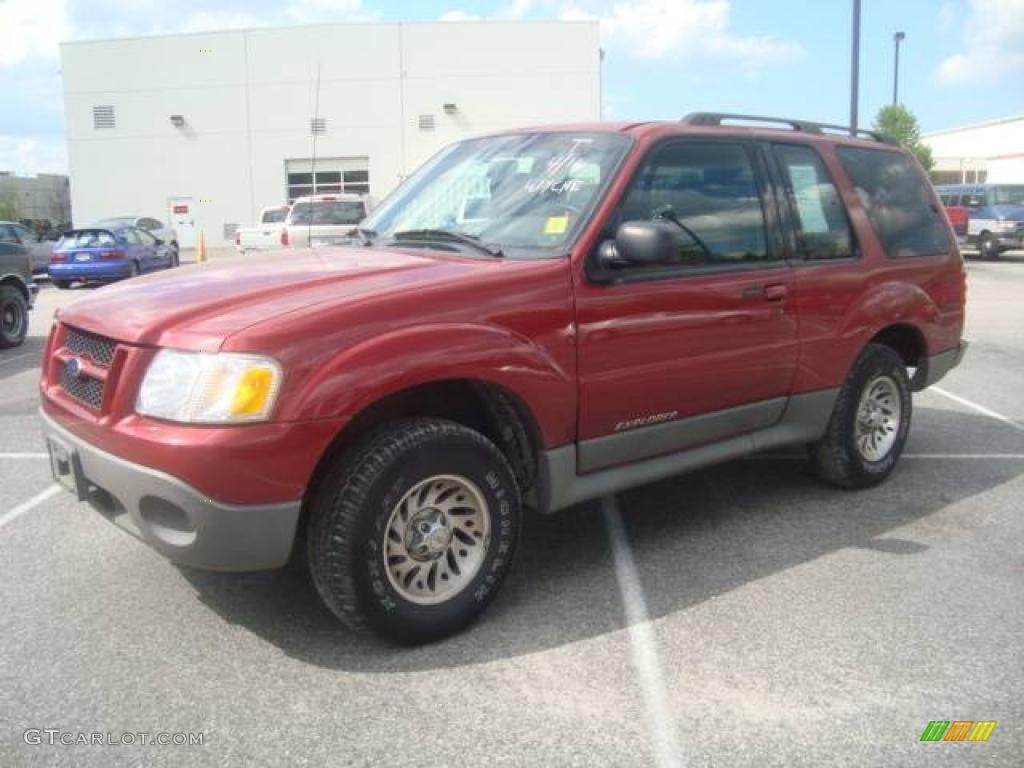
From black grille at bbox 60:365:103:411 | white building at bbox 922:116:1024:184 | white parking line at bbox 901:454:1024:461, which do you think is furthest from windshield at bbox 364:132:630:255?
white building at bbox 922:116:1024:184

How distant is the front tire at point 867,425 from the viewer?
5.09m

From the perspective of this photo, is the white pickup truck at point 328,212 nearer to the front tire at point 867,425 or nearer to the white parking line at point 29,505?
the white parking line at point 29,505

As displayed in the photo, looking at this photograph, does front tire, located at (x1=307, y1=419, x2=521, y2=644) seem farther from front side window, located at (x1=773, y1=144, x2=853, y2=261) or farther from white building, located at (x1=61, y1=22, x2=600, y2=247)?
white building, located at (x1=61, y1=22, x2=600, y2=247)

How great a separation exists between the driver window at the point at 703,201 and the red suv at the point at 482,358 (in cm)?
1

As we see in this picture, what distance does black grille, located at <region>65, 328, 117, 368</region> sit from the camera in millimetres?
3340

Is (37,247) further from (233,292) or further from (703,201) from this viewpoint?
(703,201)

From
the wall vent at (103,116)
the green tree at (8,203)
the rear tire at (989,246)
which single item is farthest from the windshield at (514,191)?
the green tree at (8,203)

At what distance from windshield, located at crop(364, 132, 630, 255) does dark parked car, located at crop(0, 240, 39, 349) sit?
8179mm

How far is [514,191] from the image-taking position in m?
4.12

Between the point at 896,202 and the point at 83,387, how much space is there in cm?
438

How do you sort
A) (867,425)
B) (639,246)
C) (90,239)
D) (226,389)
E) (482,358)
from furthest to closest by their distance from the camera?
(90,239) < (867,425) < (639,246) < (482,358) < (226,389)

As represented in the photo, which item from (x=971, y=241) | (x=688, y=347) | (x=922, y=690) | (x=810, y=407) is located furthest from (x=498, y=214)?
(x=971, y=241)

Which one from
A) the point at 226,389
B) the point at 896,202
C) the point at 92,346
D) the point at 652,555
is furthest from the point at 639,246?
the point at 896,202

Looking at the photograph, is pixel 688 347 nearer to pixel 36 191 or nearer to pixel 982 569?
pixel 982 569
